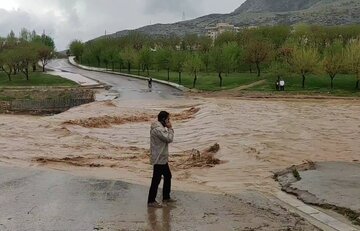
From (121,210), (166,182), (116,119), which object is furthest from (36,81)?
(121,210)

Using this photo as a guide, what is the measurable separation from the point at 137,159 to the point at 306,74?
175 ft

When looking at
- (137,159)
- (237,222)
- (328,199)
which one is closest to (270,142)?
(137,159)

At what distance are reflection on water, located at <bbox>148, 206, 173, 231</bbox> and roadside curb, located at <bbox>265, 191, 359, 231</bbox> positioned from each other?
2.52 meters

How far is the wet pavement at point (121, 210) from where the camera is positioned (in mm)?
9383

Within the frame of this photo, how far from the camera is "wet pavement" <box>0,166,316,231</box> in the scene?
9.38 m

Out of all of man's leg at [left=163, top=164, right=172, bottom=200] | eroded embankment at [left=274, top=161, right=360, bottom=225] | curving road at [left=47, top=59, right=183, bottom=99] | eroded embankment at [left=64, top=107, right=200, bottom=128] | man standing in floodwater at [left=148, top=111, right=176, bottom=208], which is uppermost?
man standing in floodwater at [left=148, top=111, right=176, bottom=208]

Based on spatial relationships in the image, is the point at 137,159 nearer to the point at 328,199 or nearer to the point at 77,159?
the point at 77,159

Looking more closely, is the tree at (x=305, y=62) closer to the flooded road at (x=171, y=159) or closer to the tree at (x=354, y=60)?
the tree at (x=354, y=60)

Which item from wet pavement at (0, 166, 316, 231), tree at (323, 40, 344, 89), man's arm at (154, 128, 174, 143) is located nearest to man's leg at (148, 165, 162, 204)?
wet pavement at (0, 166, 316, 231)

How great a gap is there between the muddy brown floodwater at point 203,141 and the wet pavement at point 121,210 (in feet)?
5.74

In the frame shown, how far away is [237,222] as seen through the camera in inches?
379

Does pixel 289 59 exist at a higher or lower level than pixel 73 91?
higher

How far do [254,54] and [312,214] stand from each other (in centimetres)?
7019

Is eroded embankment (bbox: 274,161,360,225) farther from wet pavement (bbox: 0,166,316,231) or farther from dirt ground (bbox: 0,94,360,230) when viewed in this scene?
wet pavement (bbox: 0,166,316,231)
